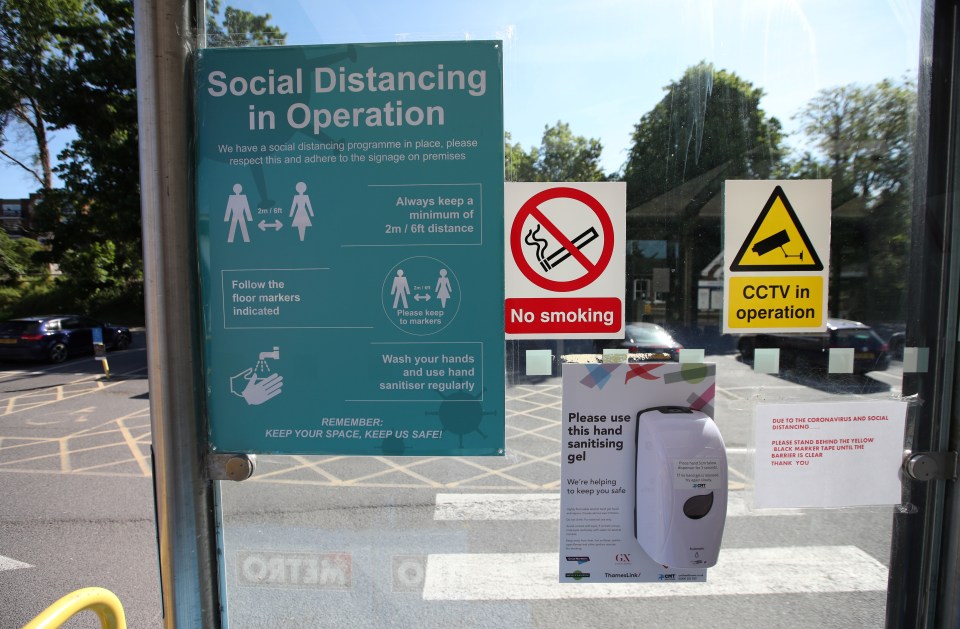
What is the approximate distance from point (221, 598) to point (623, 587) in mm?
2333

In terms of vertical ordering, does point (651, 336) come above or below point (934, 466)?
above

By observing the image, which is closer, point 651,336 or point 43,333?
point 651,336

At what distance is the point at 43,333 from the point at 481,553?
350cm

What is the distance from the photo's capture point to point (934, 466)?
1866 mm

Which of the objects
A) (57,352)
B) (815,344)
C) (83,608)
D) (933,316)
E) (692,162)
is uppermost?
(692,162)

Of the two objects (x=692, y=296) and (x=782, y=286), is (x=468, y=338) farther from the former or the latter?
(x=782, y=286)

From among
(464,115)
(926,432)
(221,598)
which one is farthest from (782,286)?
(221,598)

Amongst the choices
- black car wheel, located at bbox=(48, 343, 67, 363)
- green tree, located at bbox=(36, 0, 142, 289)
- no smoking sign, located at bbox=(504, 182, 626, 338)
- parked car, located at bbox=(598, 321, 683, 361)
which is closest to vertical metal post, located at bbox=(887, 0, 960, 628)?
parked car, located at bbox=(598, 321, 683, 361)

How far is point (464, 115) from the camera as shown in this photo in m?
1.73

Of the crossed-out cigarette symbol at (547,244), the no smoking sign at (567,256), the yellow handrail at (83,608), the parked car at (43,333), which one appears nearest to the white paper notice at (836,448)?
the no smoking sign at (567,256)

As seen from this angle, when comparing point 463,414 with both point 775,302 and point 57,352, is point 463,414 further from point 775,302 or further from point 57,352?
point 57,352

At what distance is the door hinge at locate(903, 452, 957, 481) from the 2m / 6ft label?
24.5 inches

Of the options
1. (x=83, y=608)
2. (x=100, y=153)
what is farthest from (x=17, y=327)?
(x=83, y=608)

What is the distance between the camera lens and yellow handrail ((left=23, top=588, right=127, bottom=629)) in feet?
5.14
